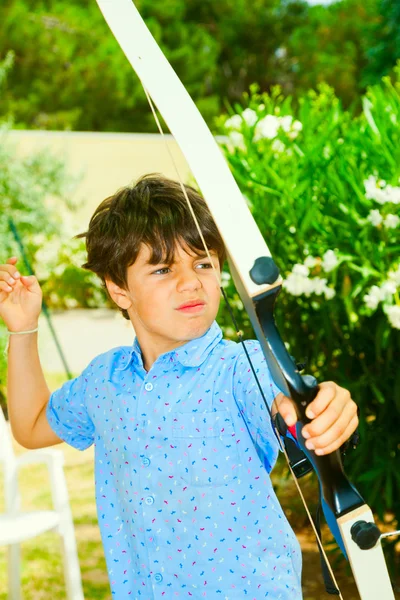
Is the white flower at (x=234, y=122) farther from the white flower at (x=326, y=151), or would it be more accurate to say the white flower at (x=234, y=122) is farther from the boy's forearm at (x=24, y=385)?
the boy's forearm at (x=24, y=385)

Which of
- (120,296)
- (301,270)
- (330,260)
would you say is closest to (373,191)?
(330,260)

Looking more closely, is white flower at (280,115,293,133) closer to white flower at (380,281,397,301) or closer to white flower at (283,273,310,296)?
white flower at (283,273,310,296)

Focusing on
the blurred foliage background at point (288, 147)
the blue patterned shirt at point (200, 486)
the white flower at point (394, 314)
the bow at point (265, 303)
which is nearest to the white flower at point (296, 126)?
the blurred foliage background at point (288, 147)

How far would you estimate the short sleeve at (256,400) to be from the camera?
1125 millimetres

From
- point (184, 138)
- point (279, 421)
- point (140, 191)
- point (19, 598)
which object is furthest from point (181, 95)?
point (19, 598)

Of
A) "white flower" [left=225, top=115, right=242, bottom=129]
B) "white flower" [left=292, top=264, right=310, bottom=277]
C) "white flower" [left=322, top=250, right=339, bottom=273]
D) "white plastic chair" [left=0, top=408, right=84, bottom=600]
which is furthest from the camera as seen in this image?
"white flower" [left=225, top=115, right=242, bottom=129]

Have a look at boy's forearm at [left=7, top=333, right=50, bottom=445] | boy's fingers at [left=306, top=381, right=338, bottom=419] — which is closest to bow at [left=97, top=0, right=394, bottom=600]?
boy's fingers at [left=306, top=381, right=338, bottom=419]

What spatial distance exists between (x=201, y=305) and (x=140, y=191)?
256 mm

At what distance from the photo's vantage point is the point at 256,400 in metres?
1.14

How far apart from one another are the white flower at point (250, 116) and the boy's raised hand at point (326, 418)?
2.42 metres

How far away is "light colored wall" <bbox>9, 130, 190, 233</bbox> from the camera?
38.5 ft

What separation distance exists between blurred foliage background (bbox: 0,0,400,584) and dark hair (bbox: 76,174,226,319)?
1.23m

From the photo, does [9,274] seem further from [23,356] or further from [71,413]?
[71,413]

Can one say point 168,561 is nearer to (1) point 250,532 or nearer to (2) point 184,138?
(1) point 250,532
